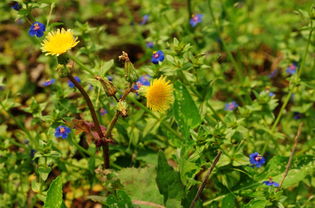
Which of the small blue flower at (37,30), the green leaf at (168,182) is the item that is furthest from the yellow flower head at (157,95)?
the small blue flower at (37,30)

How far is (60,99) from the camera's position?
273 cm

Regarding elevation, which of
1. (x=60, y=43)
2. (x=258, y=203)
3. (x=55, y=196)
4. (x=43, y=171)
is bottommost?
(x=258, y=203)

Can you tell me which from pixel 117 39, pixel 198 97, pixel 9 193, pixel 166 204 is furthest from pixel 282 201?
pixel 117 39

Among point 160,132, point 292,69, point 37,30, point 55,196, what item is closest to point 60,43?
point 37,30

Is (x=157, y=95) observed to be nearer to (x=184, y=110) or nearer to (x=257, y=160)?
(x=184, y=110)

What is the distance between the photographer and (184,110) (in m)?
2.49

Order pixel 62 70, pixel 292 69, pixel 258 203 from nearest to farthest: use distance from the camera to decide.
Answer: pixel 62 70
pixel 258 203
pixel 292 69

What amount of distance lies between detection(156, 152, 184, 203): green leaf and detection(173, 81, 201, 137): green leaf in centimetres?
26

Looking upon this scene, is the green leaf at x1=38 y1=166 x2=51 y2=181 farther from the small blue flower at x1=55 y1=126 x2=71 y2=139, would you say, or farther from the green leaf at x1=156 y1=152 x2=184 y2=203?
the green leaf at x1=156 y1=152 x2=184 y2=203

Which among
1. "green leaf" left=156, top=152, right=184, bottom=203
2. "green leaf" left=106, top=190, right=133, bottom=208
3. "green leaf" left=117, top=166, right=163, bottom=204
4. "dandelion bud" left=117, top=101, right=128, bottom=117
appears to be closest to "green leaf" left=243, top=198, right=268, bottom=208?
"green leaf" left=156, top=152, right=184, bottom=203

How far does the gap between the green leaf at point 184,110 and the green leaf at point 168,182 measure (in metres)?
0.26

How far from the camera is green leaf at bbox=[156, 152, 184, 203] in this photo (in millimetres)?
2298

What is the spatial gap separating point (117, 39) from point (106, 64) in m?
1.82

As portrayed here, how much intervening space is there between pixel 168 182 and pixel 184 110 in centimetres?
42
